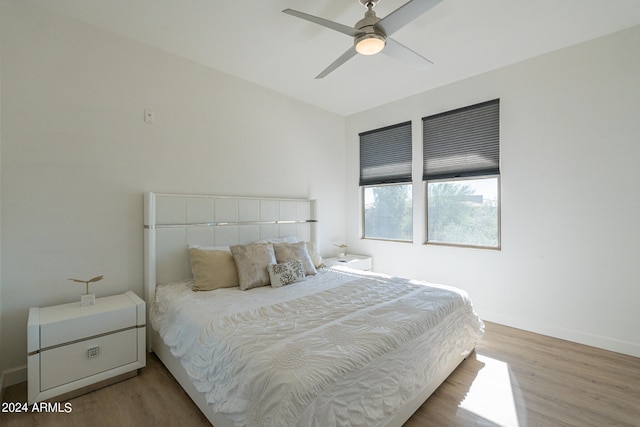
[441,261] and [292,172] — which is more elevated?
[292,172]

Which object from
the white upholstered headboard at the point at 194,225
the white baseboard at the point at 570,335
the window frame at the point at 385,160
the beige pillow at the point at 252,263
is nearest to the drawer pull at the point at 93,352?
the white upholstered headboard at the point at 194,225

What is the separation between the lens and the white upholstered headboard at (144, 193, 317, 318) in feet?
8.16

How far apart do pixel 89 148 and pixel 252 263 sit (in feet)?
5.32

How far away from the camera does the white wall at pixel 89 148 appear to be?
6.64ft

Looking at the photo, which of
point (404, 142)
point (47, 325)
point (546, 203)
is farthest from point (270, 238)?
point (546, 203)

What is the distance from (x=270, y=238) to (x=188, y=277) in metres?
0.99

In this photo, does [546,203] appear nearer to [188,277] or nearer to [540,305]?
[540,305]

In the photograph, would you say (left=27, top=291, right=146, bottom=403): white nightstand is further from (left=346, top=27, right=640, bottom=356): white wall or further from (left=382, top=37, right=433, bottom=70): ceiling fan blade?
(left=346, top=27, right=640, bottom=356): white wall

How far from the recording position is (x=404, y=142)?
154 inches

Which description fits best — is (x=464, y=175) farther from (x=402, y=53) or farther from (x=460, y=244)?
(x=402, y=53)

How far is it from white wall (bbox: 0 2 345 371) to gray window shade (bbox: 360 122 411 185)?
1926 millimetres

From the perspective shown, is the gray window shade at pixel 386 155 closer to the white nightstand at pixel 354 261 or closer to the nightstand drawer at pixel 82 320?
the white nightstand at pixel 354 261

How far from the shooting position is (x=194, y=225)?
2801mm

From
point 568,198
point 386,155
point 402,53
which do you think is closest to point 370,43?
point 402,53
